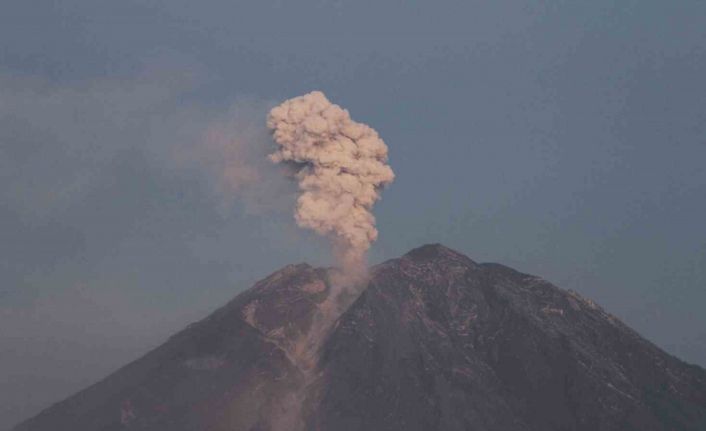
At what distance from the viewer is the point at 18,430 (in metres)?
79.4

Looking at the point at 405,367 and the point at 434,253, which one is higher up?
the point at 434,253

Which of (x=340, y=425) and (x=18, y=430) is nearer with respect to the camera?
(x=340, y=425)

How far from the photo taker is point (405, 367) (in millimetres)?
76062

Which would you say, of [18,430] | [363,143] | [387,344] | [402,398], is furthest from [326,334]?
[18,430]

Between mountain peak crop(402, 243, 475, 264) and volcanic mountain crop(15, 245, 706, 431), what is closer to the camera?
volcanic mountain crop(15, 245, 706, 431)

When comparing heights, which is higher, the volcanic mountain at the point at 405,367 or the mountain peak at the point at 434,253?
the mountain peak at the point at 434,253

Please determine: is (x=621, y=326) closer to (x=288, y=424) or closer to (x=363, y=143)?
(x=363, y=143)

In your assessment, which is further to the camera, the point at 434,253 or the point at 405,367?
the point at 434,253

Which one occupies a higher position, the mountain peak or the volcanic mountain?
the mountain peak

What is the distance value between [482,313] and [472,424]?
48.9 ft

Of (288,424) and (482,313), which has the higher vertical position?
(482,313)

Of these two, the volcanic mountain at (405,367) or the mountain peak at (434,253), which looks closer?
the volcanic mountain at (405,367)

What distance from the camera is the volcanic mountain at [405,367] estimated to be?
7200cm

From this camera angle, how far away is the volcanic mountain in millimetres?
72000
